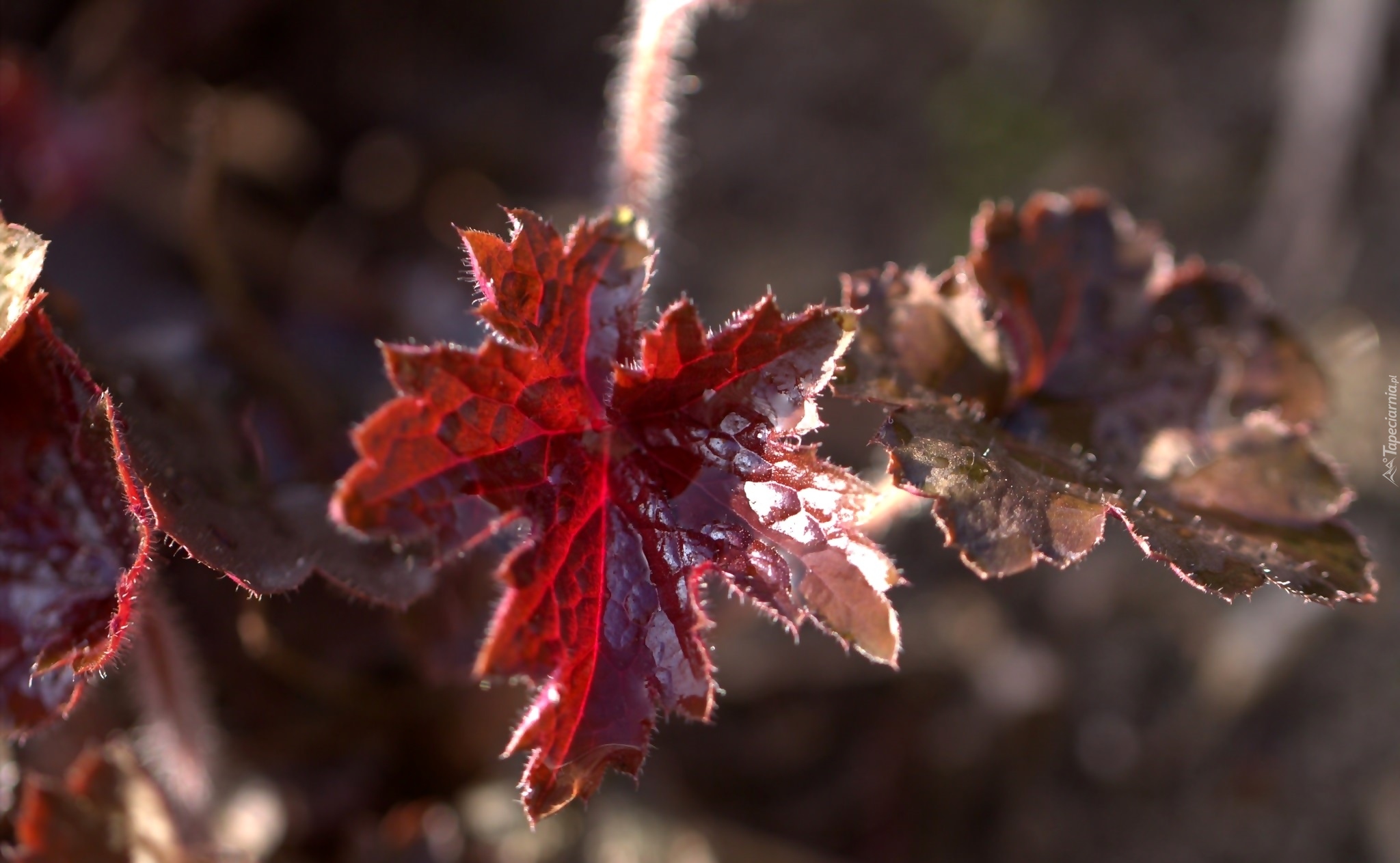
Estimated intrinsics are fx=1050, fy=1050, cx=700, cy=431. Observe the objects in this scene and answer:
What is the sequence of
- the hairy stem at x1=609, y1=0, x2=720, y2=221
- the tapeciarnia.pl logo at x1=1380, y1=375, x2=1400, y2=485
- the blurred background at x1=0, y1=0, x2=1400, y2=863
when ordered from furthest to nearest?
the tapeciarnia.pl logo at x1=1380, y1=375, x2=1400, y2=485
the blurred background at x1=0, y1=0, x2=1400, y2=863
the hairy stem at x1=609, y1=0, x2=720, y2=221

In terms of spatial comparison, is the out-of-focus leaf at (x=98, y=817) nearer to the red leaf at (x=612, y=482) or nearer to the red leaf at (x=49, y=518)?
the red leaf at (x=49, y=518)

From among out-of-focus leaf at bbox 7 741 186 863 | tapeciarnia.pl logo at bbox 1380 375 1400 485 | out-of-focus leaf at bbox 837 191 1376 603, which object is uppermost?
out-of-focus leaf at bbox 837 191 1376 603

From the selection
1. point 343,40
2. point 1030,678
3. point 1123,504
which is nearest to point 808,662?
point 1030,678

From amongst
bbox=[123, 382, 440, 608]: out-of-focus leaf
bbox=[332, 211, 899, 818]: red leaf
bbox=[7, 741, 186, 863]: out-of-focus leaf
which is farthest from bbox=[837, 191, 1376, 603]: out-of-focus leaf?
bbox=[7, 741, 186, 863]: out-of-focus leaf

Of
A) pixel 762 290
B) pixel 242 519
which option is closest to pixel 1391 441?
pixel 762 290

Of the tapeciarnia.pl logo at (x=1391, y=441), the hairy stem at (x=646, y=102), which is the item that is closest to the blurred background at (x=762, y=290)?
the tapeciarnia.pl logo at (x=1391, y=441)

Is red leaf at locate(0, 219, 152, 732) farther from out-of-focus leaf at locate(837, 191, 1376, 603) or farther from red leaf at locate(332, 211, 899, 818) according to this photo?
out-of-focus leaf at locate(837, 191, 1376, 603)
